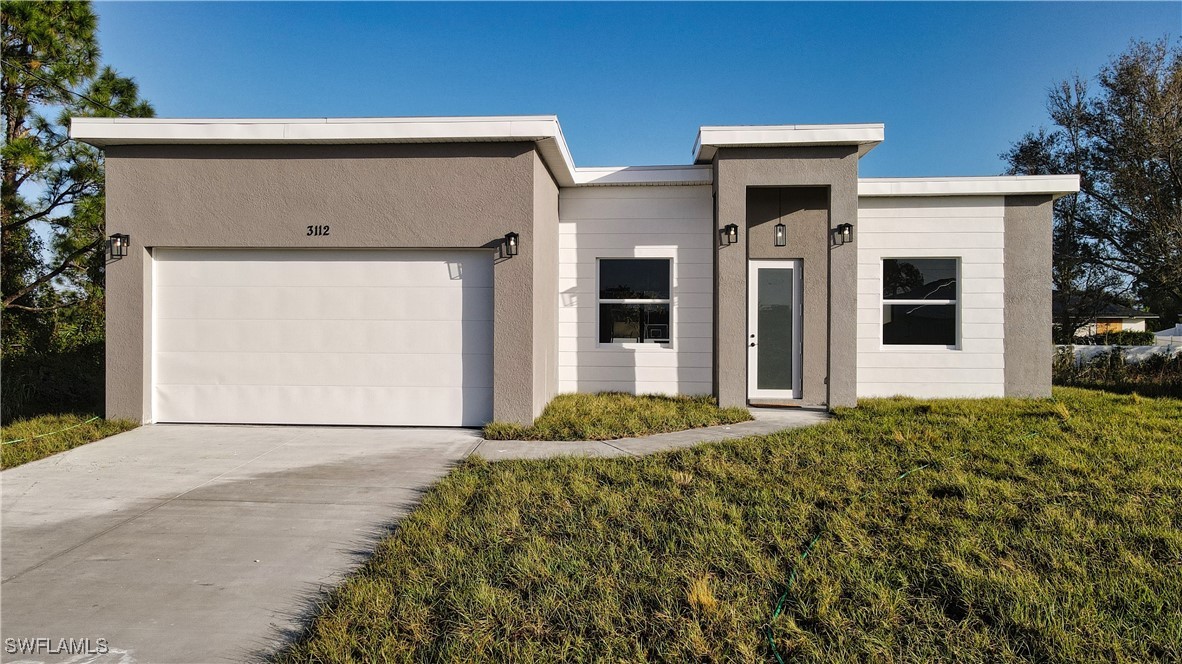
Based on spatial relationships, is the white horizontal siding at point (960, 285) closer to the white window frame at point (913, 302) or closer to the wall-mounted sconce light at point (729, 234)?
the white window frame at point (913, 302)

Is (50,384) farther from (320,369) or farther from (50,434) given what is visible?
(320,369)

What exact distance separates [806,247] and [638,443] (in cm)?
468

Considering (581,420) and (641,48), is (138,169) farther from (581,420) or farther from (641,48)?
(641,48)

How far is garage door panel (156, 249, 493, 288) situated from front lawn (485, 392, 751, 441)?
2.38 m

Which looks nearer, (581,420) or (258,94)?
(581,420)

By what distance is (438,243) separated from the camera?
7383 millimetres

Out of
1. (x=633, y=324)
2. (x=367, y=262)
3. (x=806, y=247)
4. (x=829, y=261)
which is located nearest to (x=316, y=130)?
(x=367, y=262)

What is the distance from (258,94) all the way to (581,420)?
8.38 meters

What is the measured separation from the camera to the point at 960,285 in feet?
30.7

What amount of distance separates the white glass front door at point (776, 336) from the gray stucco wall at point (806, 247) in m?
0.11

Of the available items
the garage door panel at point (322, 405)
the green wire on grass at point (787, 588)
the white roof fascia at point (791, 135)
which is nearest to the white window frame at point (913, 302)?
the white roof fascia at point (791, 135)

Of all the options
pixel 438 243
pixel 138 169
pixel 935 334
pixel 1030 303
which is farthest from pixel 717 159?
pixel 138 169

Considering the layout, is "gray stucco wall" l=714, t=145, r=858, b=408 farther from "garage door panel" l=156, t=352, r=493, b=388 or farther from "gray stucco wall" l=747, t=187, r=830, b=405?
"garage door panel" l=156, t=352, r=493, b=388

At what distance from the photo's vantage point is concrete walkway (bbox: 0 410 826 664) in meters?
2.86
